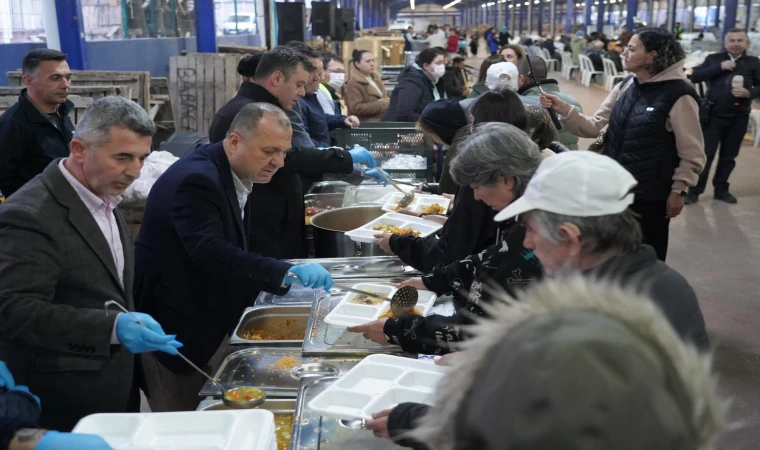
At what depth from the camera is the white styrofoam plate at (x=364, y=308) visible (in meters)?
2.61

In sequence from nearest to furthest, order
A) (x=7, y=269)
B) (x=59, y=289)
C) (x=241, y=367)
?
1. (x=7, y=269)
2. (x=59, y=289)
3. (x=241, y=367)

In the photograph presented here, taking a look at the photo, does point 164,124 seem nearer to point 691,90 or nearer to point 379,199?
point 379,199

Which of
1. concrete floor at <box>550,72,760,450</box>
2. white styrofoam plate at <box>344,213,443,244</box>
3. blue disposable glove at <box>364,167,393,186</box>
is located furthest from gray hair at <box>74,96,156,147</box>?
blue disposable glove at <box>364,167,393,186</box>

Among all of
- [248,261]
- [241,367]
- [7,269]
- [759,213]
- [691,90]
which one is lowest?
[759,213]

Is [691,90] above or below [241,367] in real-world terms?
above

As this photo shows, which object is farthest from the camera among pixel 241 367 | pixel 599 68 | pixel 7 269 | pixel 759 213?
pixel 599 68

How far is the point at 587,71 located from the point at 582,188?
62.8 ft

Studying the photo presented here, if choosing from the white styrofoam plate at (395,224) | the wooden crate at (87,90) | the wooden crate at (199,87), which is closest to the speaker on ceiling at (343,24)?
the wooden crate at (199,87)

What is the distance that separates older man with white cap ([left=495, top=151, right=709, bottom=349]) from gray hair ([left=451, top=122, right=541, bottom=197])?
616 mm

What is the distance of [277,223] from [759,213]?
585 centimetres

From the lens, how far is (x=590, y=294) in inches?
23.2

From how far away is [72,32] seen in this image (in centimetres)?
709

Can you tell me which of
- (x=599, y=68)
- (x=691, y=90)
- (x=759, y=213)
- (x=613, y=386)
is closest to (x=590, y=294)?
(x=613, y=386)

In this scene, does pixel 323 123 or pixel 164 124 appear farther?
pixel 164 124
